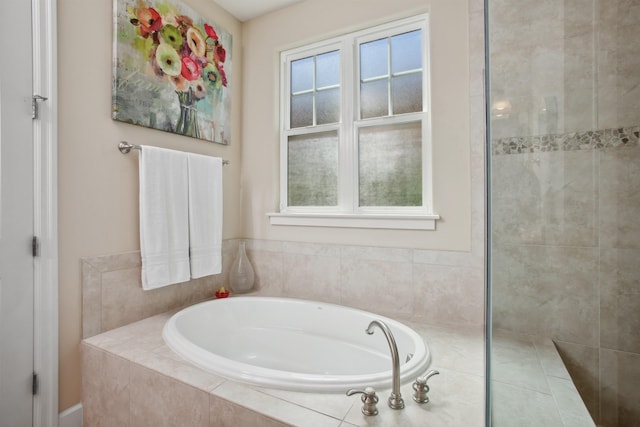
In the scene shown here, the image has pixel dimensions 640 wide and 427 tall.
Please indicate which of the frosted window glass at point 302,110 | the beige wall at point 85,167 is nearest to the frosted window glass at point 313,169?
the frosted window glass at point 302,110

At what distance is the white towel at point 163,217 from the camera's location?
175 centimetres

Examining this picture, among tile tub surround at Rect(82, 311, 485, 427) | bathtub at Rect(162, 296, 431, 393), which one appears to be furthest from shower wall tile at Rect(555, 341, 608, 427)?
bathtub at Rect(162, 296, 431, 393)

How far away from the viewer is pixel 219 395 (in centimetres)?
107

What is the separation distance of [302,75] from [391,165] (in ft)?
3.43

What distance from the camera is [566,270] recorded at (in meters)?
1.08

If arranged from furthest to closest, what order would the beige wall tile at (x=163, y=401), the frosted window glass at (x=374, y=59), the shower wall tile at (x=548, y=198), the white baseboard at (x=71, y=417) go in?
the frosted window glass at (x=374, y=59) → the white baseboard at (x=71, y=417) → the beige wall tile at (x=163, y=401) → the shower wall tile at (x=548, y=198)

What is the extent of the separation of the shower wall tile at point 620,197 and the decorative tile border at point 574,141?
27 millimetres

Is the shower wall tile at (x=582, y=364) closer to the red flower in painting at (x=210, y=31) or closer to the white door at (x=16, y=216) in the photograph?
the white door at (x=16, y=216)

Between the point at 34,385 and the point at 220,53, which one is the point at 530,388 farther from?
the point at 220,53

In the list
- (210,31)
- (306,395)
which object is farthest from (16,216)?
(210,31)

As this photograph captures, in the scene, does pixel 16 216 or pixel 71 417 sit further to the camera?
pixel 71 417

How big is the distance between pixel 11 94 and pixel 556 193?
216 cm

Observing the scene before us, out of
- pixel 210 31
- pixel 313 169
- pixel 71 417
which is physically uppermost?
pixel 210 31

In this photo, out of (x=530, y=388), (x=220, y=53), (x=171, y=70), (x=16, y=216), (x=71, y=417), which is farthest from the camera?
(x=220, y=53)
